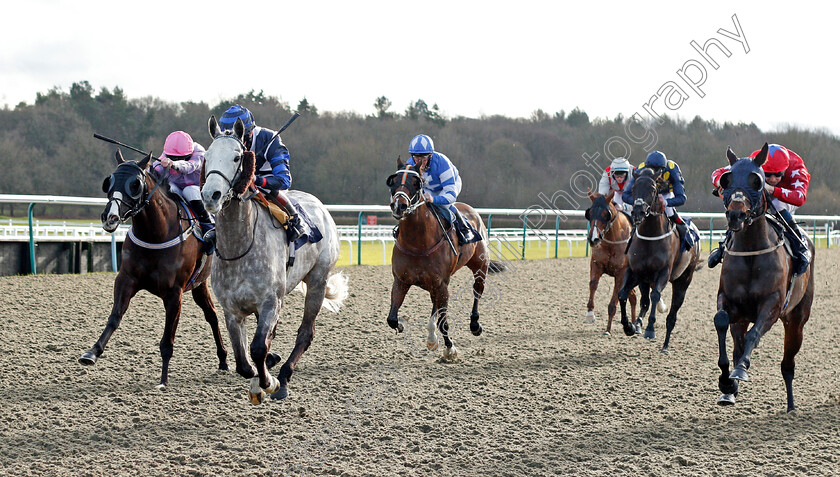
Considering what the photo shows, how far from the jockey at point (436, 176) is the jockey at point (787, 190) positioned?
82.7 inches

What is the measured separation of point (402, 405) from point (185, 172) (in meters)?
2.44

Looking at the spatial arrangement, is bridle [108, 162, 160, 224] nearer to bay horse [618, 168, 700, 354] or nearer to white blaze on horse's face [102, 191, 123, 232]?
white blaze on horse's face [102, 191, 123, 232]

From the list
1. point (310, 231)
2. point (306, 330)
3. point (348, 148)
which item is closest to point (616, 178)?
point (310, 231)

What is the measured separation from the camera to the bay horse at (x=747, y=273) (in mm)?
4320

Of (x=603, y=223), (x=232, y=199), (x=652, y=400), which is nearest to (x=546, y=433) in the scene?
(x=652, y=400)

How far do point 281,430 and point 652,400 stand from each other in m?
2.58

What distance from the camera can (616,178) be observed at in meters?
8.27

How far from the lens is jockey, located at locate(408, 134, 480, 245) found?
589cm

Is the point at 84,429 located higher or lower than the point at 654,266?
lower

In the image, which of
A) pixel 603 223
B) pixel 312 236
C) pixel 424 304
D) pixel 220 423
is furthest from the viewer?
pixel 424 304

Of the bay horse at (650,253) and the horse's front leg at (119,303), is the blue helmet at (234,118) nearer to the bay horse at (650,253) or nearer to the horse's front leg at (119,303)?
the horse's front leg at (119,303)

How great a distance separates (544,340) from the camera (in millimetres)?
7250

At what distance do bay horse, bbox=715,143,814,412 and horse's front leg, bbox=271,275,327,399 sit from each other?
2.62 meters

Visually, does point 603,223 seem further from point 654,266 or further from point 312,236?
point 312,236
